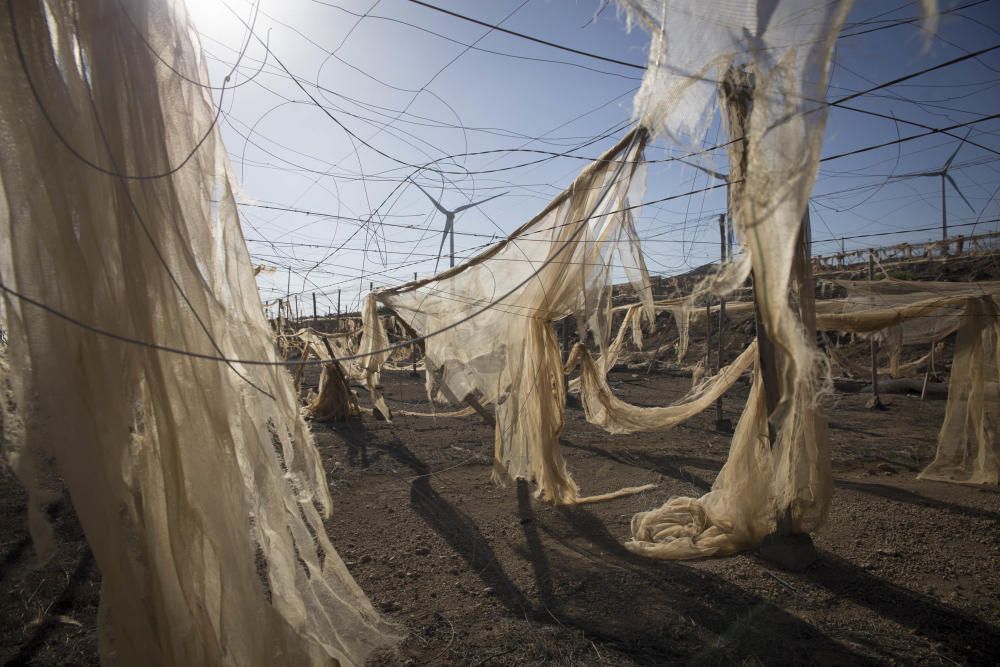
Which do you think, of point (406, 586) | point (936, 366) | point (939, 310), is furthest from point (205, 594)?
A: point (936, 366)

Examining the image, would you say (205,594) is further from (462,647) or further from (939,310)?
(939,310)

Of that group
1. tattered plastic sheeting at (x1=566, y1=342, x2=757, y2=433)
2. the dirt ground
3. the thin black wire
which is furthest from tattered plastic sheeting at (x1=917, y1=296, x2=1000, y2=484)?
the thin black wire

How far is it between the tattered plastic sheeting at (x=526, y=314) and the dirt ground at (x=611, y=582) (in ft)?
2.90

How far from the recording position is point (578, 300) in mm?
4480

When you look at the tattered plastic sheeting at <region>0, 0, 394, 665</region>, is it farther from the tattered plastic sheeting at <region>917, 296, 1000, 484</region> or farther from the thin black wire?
the tattered plastic sheeting at <region>917, 296, 1000, 484</region>

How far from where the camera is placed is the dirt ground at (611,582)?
A: 2.82m

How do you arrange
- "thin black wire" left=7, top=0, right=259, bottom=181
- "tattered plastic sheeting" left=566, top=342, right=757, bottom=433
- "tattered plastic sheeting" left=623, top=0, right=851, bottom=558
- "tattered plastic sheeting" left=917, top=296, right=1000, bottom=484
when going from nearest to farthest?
"thin black wire" left=7, top=0, right=259, bottom=181 < "tattered plastic sheeting" left=623, top=0, right=851, bottom=558 < "tattered plastic sheeting" left=917, top=296, right=1000, bottom=484 < "tattered plastic sheeting" left=566, top=342, right=757, bottom=433

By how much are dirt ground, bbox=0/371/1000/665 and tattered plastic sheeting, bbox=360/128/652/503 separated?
0.88m

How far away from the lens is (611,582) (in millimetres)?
3654

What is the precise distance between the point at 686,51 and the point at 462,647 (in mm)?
3400

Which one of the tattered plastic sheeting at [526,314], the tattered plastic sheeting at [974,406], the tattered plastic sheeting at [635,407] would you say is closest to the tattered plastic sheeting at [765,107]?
the tattered plastic sheeting at [526,314]

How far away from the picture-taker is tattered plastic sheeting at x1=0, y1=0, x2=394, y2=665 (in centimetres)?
146

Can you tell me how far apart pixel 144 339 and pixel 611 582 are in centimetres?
336

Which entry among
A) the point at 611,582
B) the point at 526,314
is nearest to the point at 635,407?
the point at 526,314
